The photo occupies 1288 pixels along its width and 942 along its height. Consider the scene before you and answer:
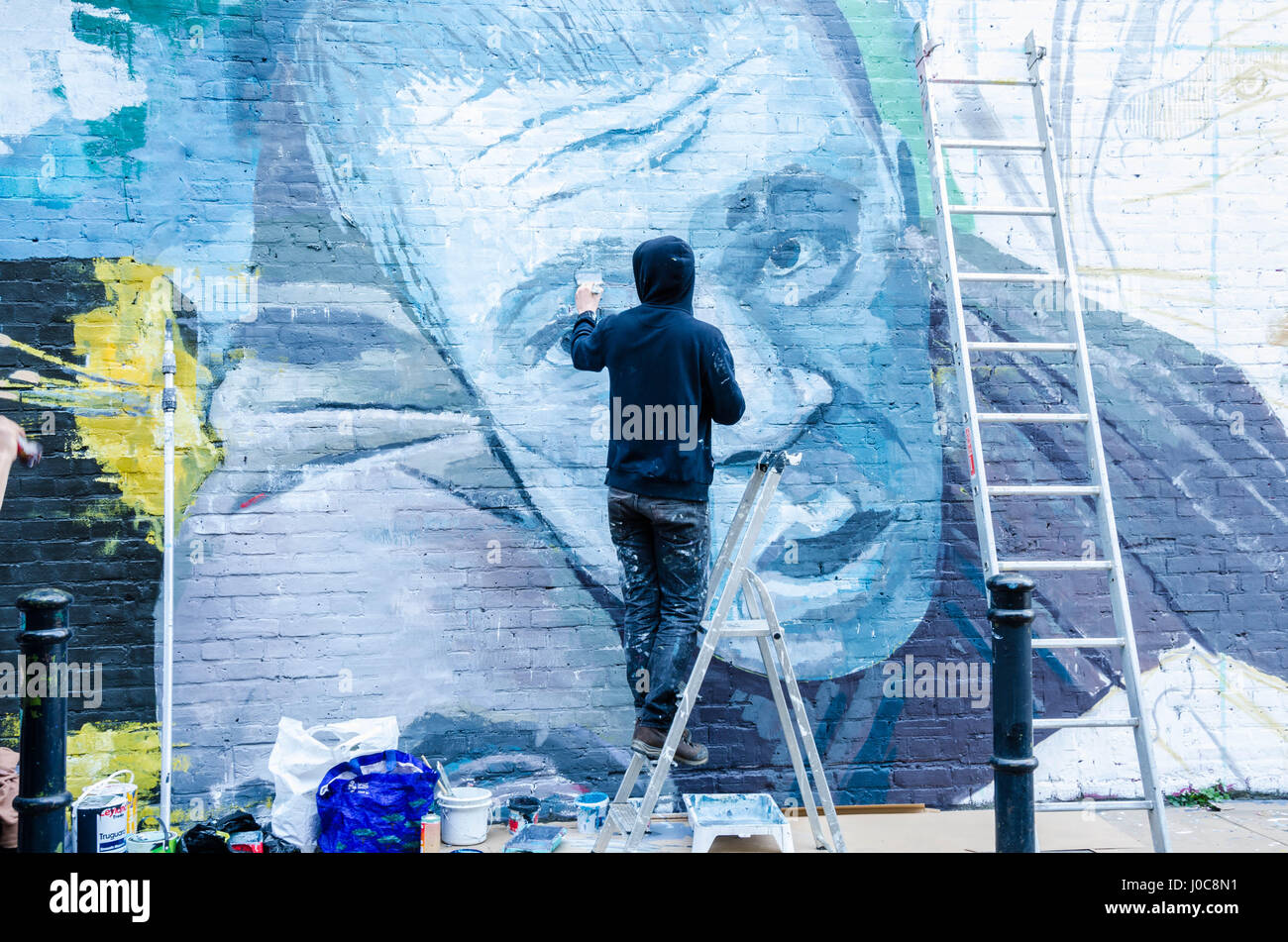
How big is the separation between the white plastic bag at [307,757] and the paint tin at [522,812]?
571mm

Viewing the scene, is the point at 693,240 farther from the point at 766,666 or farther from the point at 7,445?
the point at 7,445

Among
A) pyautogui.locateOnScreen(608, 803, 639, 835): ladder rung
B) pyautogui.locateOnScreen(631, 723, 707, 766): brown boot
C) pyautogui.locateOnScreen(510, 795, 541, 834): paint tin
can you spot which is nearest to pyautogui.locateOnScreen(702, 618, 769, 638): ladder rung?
pyautogui.locateOnScreen(631, 723, 707, 766): brown boot

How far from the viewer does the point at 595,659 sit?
427cm

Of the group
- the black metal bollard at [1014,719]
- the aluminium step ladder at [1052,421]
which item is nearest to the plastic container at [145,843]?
the black metal bollard at [1014,719]

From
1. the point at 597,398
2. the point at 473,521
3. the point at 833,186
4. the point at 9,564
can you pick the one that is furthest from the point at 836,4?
the point at 9,564

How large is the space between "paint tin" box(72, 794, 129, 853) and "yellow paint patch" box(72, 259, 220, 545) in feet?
3.57

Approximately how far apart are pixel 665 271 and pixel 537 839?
2.29 m

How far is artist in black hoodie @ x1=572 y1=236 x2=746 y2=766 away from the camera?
10.8ft

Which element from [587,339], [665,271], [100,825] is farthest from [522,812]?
[665,271]

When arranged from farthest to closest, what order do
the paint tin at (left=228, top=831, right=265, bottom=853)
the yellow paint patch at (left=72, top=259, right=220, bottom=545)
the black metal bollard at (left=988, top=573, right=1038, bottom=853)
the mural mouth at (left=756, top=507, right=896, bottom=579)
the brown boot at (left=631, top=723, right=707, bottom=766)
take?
the mural mouth at (left=756, top=507, right=896, bottom=579), the yellow paint patch at (left=72, top=259, right=220, bottom=545), the paint tin at (left=228, top=831, right=265, bottom=853), the brown boot at (left=631, top=723, right=707, bottom=766), the black metal bollard at (left=988, top=573, right=1038, bottom=853)

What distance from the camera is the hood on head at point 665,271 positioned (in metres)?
3.38

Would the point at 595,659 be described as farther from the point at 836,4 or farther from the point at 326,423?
the point at 836,4

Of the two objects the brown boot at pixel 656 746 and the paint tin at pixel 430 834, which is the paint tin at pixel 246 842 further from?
the brown boot at pixel 656 746

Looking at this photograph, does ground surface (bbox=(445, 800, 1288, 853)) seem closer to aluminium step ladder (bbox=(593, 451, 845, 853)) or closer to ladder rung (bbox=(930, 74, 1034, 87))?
aluminium step ladder (bbox=(593, 451, 845, 853))
